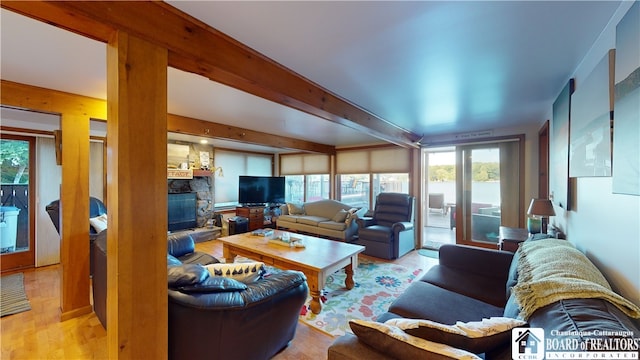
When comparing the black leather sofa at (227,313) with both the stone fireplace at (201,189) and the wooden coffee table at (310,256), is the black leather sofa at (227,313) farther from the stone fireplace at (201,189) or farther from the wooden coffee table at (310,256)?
the stone fireplace at (201,189)

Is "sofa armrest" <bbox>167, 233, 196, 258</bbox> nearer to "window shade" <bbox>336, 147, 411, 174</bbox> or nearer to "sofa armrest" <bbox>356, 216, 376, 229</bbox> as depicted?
"sofa armrest" <bbox>356, 216, 376, 229</bbox>

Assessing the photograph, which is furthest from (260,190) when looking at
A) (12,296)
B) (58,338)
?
(58,338)

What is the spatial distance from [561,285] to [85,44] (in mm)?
3049

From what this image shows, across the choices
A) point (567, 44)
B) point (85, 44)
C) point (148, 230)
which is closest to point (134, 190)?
point (148, 230)

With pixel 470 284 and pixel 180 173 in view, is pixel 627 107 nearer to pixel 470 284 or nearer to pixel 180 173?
pixel 470 284

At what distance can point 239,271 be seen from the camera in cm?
190

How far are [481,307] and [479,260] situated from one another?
2.20 ft

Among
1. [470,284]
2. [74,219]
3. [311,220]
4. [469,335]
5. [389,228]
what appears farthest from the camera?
[311,220]

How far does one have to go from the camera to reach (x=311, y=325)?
7.70ft

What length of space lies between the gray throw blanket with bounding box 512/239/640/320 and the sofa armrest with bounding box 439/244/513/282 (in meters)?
0.71

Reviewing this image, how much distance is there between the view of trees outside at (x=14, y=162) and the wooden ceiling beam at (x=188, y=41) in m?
4.51

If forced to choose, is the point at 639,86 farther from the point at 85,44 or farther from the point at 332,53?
the point at 85,44

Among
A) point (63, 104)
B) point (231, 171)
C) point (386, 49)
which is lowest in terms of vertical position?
point (231, 171)

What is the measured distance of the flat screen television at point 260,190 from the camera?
6422 mm
